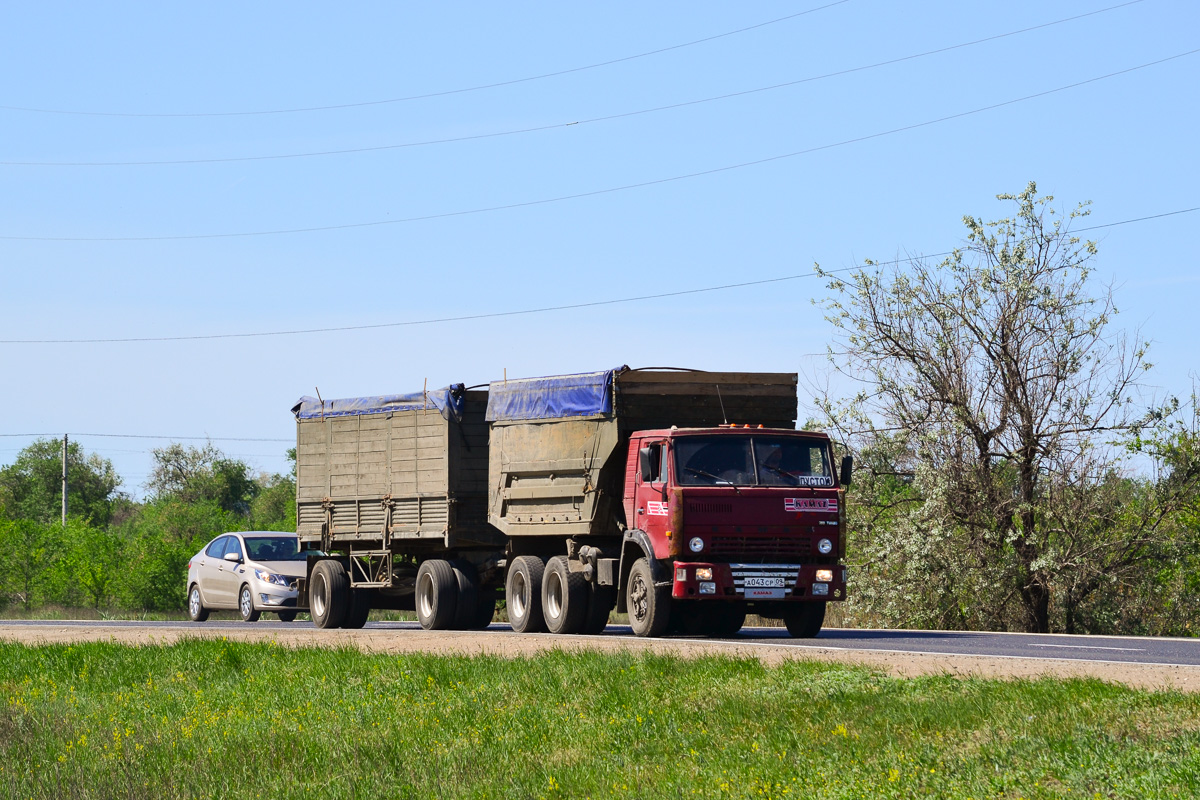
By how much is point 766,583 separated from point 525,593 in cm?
409

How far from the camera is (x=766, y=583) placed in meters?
19.0

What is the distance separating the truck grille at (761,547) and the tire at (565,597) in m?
2.64

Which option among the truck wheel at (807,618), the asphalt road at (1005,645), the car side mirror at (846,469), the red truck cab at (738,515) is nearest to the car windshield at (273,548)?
the asphalt road at (1005,645)

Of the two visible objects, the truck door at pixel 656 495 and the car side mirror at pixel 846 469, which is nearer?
the truck door at pixel 656 495

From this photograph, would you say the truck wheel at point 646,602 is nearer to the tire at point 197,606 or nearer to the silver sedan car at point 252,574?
the silver sedan car at point 252,574

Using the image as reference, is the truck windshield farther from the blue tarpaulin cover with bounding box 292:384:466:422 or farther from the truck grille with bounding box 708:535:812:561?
the blue tarpaulin cover with bounding box 292:384:466:422

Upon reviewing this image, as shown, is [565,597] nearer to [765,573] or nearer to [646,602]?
[646,602]

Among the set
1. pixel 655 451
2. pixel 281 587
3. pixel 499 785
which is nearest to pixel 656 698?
pixel 499 785

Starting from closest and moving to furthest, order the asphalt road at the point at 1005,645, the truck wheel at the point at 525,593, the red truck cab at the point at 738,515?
the asphalt road at the point at 1005,645, the red truck cab at the point at 738,515, the truck wheel at the point at 525,593

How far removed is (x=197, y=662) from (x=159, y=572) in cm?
3044

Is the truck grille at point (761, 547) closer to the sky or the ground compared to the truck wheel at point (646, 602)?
closer to the sky

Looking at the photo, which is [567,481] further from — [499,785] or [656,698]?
[499,785]

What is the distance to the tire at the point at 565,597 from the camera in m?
20.7

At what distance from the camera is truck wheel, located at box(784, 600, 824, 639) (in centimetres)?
1984
